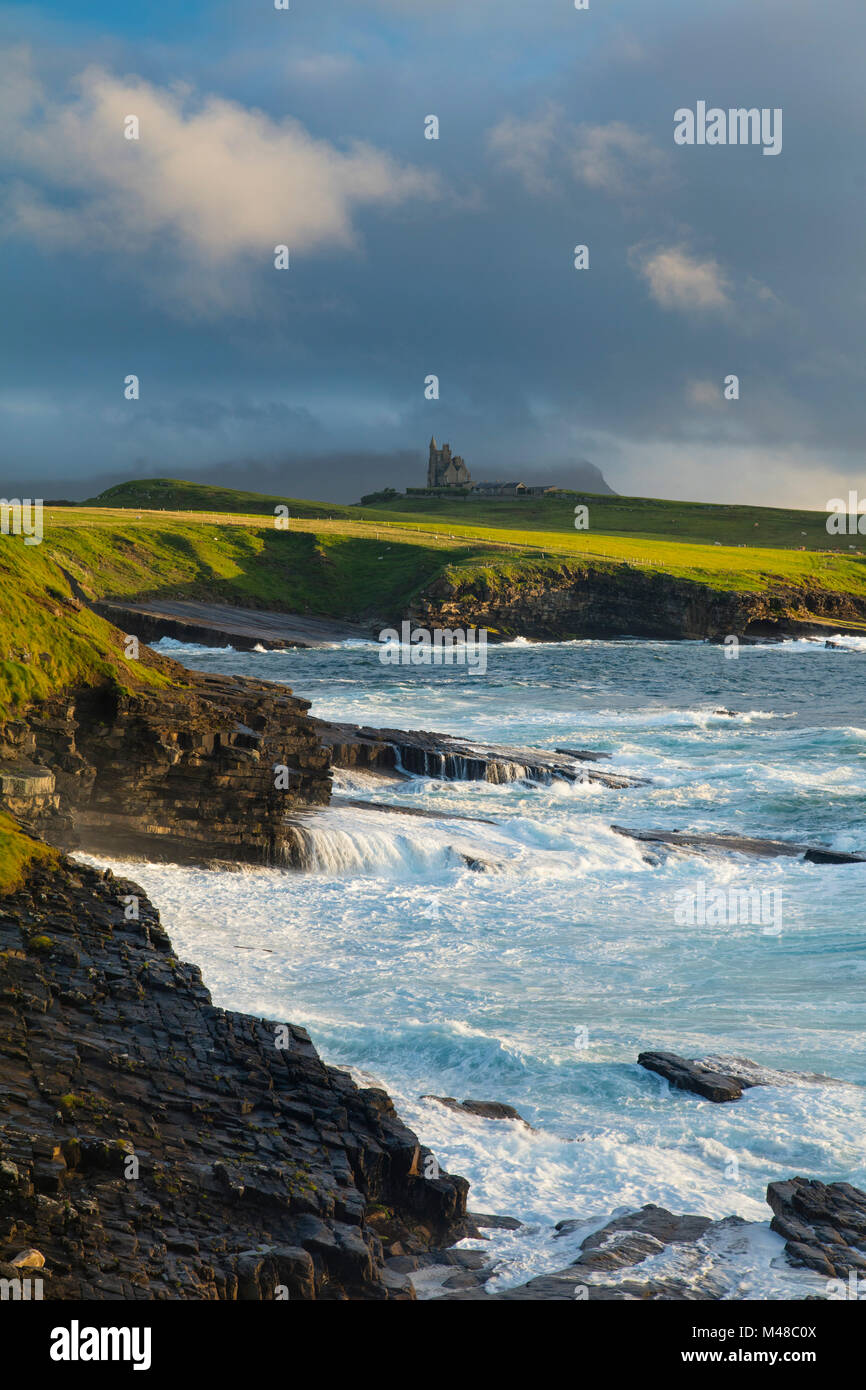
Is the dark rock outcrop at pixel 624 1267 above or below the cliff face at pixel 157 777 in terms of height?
below

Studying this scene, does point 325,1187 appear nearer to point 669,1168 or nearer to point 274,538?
point 669,1168

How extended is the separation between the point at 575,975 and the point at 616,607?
278 feet

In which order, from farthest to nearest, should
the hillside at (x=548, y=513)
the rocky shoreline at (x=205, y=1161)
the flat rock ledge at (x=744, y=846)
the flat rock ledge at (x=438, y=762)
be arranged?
the hillside at (x=548, y=513), the flat rock ledge at (x=438, y=762), the flat rock ledge at (x=744, y=846), the rocky shoreline at (x=205, y=1161)

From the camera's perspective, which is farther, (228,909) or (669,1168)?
(228,909)

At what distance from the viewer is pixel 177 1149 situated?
1186 centimetres

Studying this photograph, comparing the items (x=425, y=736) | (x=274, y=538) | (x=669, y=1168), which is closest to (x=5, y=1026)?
(x=669, y=1168)

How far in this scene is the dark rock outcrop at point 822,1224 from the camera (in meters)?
12.0

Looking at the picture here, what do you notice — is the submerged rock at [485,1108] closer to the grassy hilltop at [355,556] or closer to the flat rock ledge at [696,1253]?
the flat rock ledge at [696,1253]

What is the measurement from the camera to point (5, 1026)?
13.3 meters

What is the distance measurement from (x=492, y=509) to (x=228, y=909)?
151886 millimetres

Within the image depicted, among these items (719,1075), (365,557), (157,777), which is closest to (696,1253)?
(719,1075)

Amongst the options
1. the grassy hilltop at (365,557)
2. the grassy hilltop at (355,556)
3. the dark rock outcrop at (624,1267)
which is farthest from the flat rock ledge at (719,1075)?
the grassy hilltop at (355,556)

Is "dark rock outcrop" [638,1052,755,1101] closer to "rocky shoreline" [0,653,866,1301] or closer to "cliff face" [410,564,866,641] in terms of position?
"rocky shoreline" [0,653,866,1301]

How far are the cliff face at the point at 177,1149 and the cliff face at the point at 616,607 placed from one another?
84.4 m
